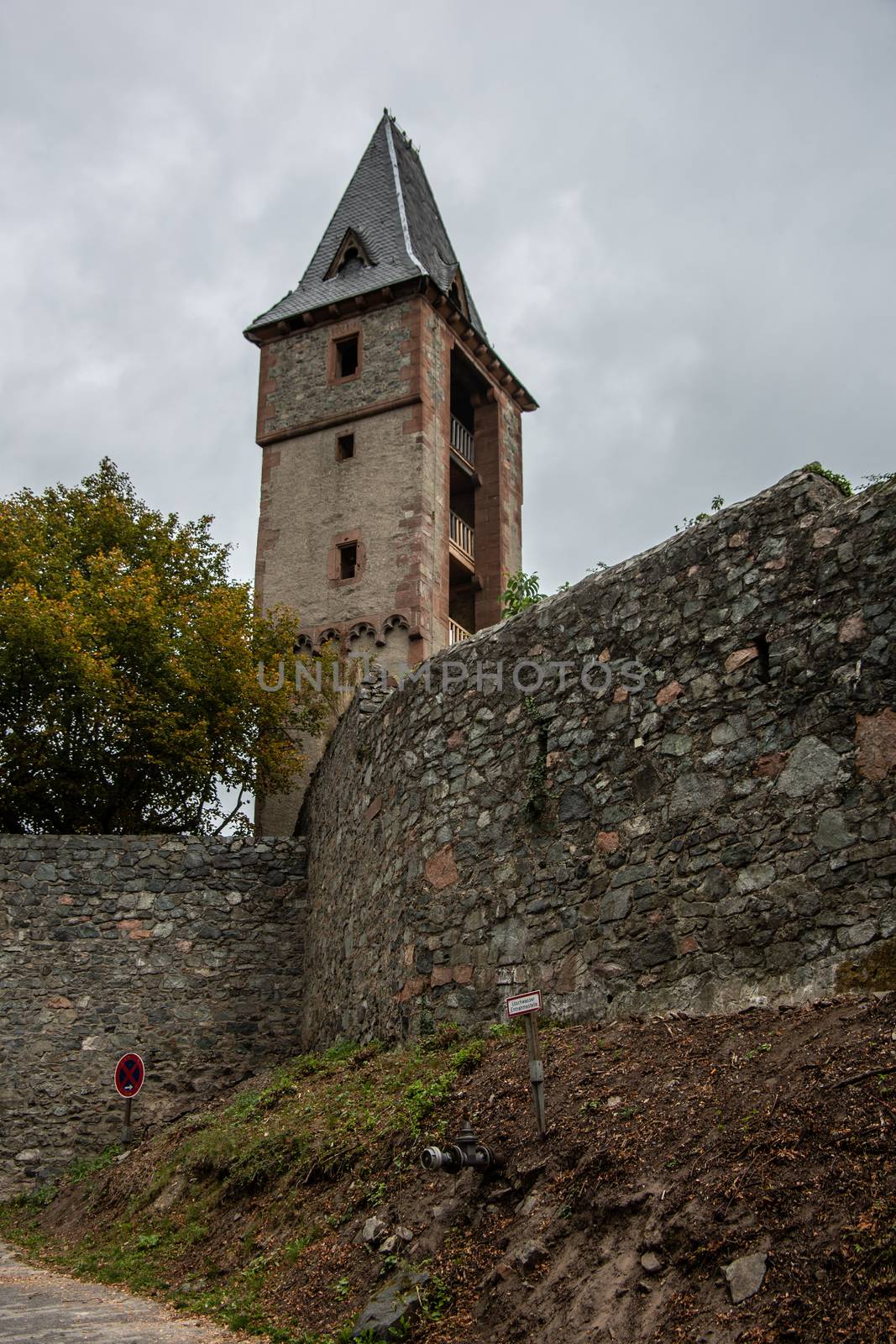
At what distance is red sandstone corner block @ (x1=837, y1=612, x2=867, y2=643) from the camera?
6.48 meters

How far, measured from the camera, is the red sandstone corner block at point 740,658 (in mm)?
7051

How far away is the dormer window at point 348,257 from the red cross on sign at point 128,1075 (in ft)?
58.0

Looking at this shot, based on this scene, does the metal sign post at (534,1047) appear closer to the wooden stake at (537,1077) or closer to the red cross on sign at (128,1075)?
the wooden stake at (537,1077)

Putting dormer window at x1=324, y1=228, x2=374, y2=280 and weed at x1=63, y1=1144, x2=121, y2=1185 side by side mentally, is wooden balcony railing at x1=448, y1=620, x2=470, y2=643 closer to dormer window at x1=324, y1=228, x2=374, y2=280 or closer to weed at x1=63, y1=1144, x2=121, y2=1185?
dormer window at x1=324, y1=228, x2=374, y2=280

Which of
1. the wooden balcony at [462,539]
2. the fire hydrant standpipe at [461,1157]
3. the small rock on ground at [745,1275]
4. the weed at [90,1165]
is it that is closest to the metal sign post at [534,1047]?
the fire hydrant standpipe at [461,1157]

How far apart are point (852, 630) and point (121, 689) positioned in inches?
485

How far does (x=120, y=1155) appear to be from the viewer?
11.8 metres

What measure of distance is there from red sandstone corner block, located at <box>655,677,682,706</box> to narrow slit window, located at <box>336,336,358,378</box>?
1742 centimetres

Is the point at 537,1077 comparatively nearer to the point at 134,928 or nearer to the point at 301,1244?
the point at 301,1244

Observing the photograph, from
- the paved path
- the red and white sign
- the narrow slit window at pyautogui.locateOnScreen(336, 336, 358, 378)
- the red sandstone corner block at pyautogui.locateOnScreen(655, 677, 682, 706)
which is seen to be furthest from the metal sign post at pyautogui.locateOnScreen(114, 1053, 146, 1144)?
the narrow slit window at pyautogui.locateOnScreen(336, 336, 358, 378)

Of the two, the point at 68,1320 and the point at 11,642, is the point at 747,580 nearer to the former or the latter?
the point at 68,1320

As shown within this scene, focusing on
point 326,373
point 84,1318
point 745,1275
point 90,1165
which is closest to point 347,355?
point 326,373

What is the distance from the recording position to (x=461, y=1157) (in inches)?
235

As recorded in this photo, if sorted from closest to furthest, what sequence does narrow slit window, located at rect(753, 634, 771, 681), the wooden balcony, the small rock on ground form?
the small rock on ground
narrow slit window, located at rect(753, 634, 771, 681)
the wooden balcony
